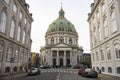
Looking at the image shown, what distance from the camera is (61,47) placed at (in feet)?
268

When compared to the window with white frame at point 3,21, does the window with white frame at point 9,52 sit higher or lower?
lower

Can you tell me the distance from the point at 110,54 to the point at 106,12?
7565mm

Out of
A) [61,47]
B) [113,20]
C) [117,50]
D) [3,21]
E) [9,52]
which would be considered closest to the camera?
[117,50]

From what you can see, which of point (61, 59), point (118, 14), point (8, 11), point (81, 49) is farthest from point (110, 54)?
point (81, 49)

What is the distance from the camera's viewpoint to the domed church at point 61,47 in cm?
8162

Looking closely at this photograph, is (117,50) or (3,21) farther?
(3,21)

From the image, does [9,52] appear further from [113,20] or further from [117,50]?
[113,20]

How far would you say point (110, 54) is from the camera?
25172mm

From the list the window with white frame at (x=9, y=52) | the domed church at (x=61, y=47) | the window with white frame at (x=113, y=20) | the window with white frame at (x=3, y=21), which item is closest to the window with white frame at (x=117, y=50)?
the window with white frame at (x=113, y=20)

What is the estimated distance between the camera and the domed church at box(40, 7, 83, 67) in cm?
Answer: 8162

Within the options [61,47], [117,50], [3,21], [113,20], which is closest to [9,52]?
[3,21]

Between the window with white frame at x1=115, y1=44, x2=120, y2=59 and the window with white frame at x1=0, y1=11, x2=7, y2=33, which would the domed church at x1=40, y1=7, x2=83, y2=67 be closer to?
the window with white frame at x1=0, y1=11, x2=7, y2=33

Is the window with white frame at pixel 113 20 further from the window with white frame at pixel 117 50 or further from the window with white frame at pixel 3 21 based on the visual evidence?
the window with white frame at pixel 3 21

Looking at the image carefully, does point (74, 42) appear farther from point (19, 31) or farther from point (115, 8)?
point (115, 8)
